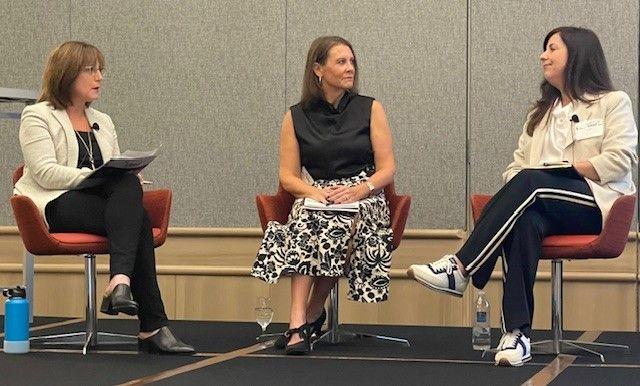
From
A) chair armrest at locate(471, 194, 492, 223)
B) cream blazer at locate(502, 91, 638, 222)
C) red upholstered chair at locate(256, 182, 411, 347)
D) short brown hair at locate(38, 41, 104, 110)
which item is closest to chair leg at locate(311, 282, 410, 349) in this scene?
red upholstered chair at locate(256, 182, 411, 347)

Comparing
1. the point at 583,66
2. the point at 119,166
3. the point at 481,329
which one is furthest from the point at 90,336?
the point at 583,66

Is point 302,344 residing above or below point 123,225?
below

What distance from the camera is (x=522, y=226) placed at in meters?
4.03

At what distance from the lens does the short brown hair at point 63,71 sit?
4.44 meters

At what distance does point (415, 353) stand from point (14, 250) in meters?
2.66

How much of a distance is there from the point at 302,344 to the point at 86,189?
3.29 ft

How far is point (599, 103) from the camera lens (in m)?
4.30

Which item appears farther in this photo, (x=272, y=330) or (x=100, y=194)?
(x=272, y=330)

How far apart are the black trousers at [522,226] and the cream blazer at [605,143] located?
8 centimetres

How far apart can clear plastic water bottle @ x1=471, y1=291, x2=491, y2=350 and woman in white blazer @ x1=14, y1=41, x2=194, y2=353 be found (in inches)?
47.2

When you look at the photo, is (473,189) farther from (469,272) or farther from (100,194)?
(100,194)

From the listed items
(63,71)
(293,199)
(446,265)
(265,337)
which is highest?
(63,71)

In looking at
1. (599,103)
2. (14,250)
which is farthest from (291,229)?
(14,250)

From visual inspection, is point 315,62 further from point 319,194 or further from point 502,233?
point 502,233
